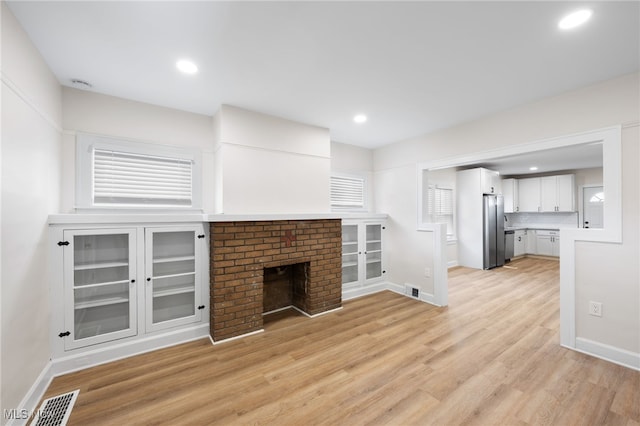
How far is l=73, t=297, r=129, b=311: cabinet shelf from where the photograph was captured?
243 cm

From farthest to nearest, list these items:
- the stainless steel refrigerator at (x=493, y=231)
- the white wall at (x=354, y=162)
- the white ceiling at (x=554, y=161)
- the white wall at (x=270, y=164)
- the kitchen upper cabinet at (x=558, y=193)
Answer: the kitchen upper cabinet at (x=558, y=193), the stainless steel refrigerator at (x=493, y=231), the white ceiling at (x=554, y=161), the white wall at (x=354, y=162), the white wall at (x=270, y=164)

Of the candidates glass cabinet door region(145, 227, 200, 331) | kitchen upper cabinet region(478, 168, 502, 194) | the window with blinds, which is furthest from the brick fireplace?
kitchen upper cabinet region(478, 168, 502, 194)

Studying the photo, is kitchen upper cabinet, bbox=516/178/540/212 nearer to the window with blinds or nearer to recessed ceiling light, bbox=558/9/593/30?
the window with blinds

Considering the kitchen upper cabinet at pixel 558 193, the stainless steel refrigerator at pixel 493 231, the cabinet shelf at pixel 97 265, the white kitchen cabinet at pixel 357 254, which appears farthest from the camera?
the kitchen upper cabinet at pixel 558 193

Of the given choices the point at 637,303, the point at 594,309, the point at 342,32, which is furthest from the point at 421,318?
the point at 342,32

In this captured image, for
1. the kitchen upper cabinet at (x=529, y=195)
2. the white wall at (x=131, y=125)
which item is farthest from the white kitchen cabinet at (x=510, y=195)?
the white wall at (x=131, y=125)

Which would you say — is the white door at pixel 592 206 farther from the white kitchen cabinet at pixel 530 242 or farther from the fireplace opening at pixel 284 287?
the fireplace opening at pixel 284 287

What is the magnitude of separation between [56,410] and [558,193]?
9.99 m

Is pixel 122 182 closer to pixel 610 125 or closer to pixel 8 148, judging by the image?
pixel 8 148

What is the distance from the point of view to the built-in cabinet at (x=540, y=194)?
Answer: 6.91m

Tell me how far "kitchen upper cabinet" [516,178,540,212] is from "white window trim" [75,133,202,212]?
864cm

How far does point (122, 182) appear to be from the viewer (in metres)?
2.85

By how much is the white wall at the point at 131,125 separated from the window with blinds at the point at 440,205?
4.77m

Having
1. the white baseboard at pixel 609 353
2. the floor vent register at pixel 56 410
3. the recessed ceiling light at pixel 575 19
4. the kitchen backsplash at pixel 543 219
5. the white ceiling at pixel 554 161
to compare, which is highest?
the recessed ceiling light at pixel 575 19
